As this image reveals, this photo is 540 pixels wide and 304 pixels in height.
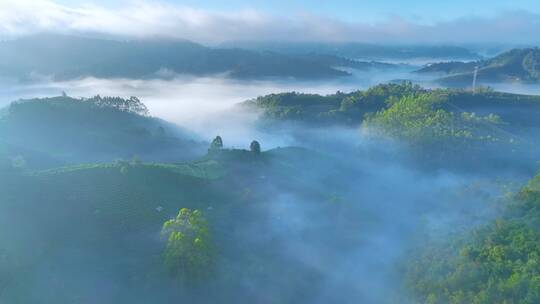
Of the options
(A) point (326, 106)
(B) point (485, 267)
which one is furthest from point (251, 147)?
(A) point (326, 106)

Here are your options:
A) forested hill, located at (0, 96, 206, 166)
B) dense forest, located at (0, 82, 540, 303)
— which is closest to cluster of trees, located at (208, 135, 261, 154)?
dense forest, located at (0, 82, 540, 303)

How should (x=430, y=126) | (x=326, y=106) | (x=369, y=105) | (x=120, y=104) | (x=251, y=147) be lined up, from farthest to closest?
1. (x=326, y=106)
2. (x=369, y=105)
3. (x=120, y=104)
4. (x=430, y=126)
5. (x=251, y=147)

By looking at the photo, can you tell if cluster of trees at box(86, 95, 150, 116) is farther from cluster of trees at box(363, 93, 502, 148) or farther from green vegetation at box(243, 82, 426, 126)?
cluster of trees at box(363, 93, 502, 148)

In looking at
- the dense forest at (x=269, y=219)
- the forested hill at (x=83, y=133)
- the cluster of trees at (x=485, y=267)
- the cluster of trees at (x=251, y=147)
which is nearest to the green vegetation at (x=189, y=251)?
the dense forest at (x=269, y=219)

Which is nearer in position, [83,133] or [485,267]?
[485,267]

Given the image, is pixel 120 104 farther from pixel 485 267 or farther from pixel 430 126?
pixel 485 267

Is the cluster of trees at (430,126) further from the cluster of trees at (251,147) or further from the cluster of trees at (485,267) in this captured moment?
the cluster of trees at (485,267)

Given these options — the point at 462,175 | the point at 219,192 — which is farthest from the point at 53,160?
the point at 462,175
